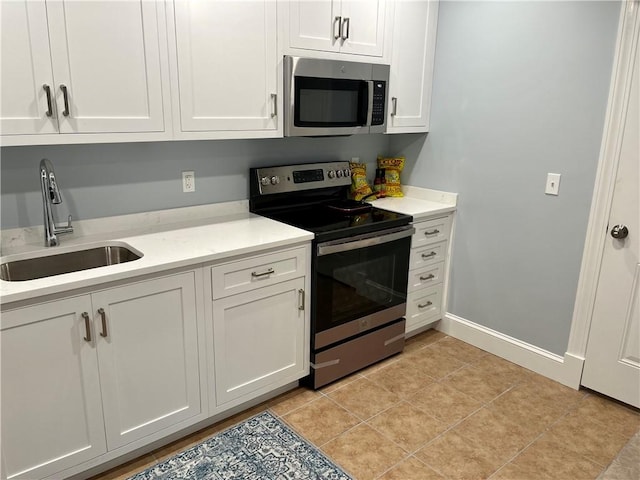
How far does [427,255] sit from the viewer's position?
3119mm

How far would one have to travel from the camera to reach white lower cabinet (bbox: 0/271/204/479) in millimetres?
1724

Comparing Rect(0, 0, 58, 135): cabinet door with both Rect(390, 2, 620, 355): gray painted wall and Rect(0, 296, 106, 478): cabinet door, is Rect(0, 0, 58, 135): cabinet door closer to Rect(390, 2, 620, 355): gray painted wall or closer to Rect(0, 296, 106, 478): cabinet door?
Rect(0, 296, 106, 478): cabinet door

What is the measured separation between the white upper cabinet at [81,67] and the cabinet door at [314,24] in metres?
0.67

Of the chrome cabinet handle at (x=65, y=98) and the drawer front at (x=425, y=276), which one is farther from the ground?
the chrome cabinet handle at (x=65, y=98)

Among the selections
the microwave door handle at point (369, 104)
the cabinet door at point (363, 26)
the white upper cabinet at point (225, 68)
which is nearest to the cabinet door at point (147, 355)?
the white upper cabinet at point (225, 68)

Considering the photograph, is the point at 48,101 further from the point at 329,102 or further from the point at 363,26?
the point at 363,26

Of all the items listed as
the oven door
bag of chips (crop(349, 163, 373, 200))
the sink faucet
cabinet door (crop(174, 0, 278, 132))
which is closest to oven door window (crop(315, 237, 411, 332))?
the oven door

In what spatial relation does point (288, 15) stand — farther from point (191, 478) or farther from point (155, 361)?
point (191, 478)

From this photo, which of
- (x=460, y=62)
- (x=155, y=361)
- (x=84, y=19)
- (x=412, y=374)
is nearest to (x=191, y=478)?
(x=155, y=361)

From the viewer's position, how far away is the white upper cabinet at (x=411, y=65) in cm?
288

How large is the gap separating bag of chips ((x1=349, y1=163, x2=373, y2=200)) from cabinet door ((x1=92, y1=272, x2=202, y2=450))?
1464 millimetres

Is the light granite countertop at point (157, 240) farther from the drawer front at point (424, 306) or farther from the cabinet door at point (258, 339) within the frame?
the drawer front at point (424, 306)

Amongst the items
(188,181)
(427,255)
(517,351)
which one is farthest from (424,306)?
(188,181)

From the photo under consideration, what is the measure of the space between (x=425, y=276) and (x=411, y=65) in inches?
51.0
